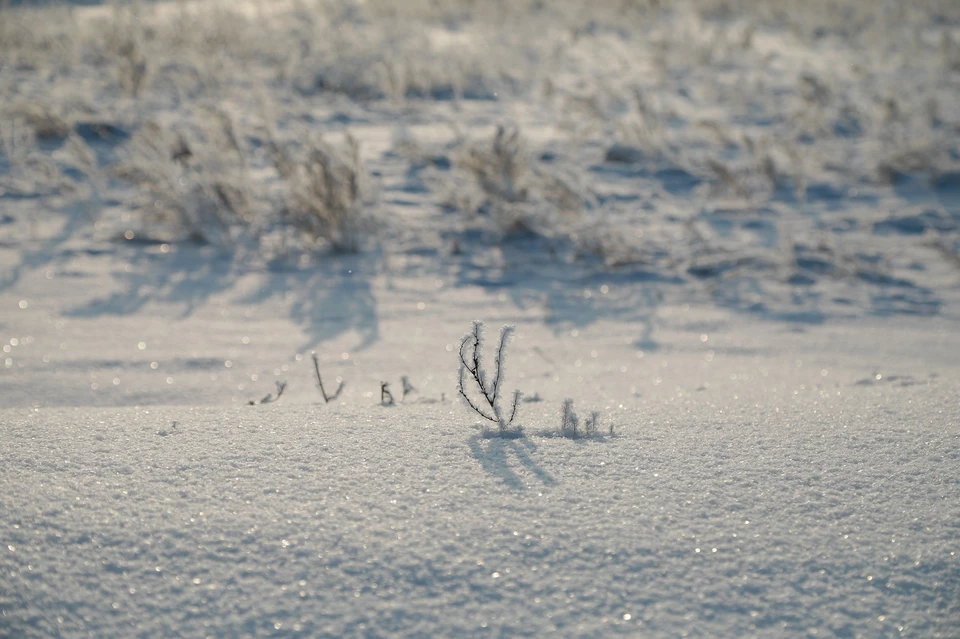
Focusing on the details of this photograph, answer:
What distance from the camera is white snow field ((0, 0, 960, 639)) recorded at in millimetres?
1020

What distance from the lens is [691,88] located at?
6.38 metres

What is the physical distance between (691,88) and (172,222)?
14.1ft

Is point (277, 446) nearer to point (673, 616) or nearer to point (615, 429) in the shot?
point (615, 429)

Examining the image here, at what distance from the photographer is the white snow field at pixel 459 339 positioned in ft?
3.34

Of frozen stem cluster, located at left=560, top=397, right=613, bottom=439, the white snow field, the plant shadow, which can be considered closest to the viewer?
the white snow field

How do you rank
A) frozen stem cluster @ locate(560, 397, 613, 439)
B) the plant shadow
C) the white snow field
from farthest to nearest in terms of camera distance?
frozen stem cluster @ locate(560, 397, 613, 439) < the plant shadow < the white snow field

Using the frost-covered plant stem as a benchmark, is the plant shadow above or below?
below

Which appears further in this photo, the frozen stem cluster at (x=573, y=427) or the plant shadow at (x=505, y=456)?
the frozen stem cluster at (x=573, y=427)

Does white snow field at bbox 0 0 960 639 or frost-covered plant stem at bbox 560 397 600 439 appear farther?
frost-covered plant stem at bbox 560 397 600 439

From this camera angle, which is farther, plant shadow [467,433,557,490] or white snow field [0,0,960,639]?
plant shadow [467,433,557,490]

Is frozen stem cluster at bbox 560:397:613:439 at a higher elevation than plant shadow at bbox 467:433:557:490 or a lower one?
higher

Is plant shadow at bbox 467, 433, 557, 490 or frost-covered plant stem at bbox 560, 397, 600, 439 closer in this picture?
plant shadow at bbox 467, 433, 557, 490

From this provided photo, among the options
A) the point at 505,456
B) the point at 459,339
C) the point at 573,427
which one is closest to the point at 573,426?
the point at 573,427

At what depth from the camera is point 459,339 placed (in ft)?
8.70
